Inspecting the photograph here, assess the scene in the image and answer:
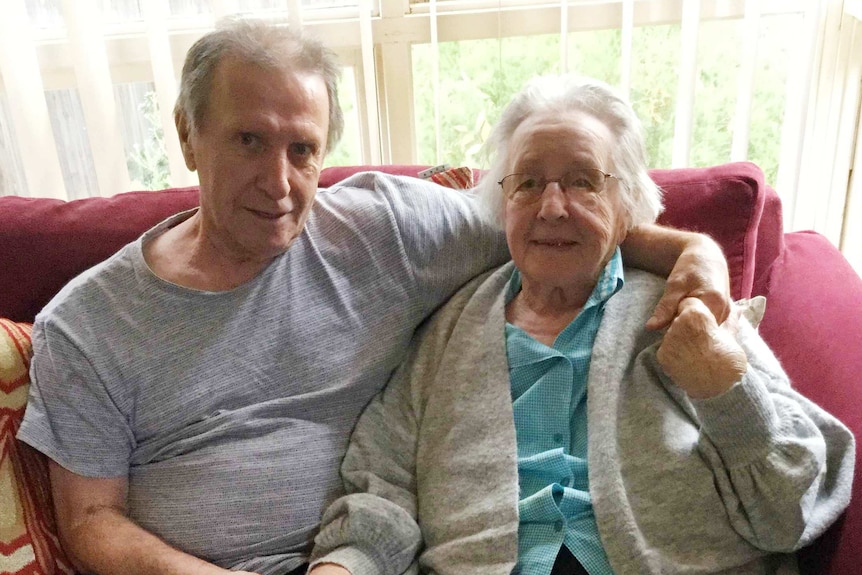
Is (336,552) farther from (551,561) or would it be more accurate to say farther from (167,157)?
(167,157)

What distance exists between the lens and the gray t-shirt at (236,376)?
49.8 inches

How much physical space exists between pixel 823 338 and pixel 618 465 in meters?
0.48

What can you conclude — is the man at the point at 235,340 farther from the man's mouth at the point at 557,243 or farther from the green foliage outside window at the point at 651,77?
the green foliage outside window at the point at 651,77

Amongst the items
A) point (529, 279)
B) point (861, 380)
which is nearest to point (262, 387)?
point (529, 279)

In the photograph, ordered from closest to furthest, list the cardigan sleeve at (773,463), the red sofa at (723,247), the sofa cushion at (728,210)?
the cardigan sleeve at (773,463) → the red sofa at (723,247) → the sofa cushion at (728,210)

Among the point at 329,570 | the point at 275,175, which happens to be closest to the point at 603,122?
the point at 275,175

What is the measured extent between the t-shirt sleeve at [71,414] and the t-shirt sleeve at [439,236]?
23.0 inches

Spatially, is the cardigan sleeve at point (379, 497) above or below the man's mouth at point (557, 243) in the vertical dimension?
below

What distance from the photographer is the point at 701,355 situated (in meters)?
1.12

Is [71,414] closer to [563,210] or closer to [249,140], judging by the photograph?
[249,140]

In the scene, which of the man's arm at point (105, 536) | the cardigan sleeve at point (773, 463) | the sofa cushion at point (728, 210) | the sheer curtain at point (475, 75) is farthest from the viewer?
the sheer curtain at point (475, 75)

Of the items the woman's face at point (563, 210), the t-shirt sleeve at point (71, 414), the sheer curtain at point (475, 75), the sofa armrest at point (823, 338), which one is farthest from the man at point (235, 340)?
the sheer curtain at point (475, 75)

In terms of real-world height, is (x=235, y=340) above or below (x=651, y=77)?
below

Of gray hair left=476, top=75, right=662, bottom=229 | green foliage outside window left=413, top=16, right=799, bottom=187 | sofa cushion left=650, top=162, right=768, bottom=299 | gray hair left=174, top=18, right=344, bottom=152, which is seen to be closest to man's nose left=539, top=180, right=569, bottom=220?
gray hair left=476, top=75, right=662, bottom=229
